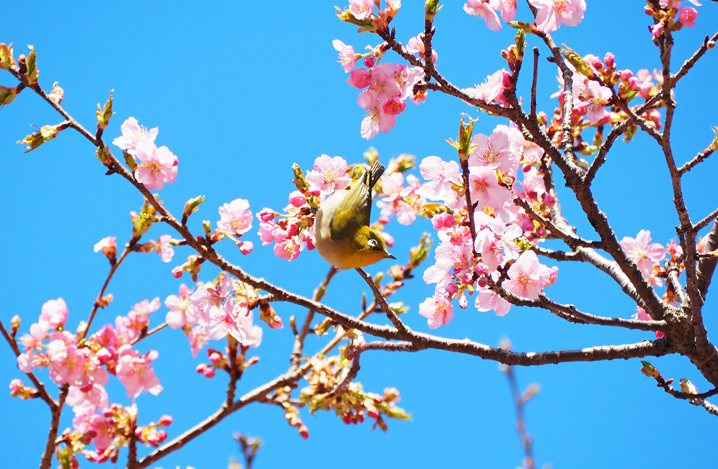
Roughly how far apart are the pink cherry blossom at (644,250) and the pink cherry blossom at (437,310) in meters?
1.27

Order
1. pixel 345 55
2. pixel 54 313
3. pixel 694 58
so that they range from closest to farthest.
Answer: pixel 694 58 → pixel 345 55 → pixel 54 313

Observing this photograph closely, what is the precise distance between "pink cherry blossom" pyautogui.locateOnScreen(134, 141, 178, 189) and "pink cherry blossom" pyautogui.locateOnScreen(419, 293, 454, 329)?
5.18 feet

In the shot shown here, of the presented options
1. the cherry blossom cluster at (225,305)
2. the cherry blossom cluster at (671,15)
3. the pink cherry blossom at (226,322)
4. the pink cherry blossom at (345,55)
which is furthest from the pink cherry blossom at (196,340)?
the cherry blossom cluster at (671,15)

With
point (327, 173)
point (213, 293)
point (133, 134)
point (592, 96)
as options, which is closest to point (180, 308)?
point (213, 293)

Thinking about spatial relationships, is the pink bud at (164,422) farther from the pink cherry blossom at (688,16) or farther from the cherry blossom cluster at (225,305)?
the pink cherry blossom at (688,16)

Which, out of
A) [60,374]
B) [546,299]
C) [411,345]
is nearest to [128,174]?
[60,374]

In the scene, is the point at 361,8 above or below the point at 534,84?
above

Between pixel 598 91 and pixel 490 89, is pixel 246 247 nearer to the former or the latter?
pixel 490 89

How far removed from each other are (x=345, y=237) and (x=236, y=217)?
67 cm

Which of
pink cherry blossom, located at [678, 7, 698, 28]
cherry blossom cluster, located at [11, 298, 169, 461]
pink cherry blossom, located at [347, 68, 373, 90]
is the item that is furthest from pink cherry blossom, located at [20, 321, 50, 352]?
pink cherry blossom, located at [678, 7, 698, 28]

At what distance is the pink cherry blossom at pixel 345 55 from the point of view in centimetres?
305

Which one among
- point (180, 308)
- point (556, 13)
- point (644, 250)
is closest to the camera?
point (556, 13)

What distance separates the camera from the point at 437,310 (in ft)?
10.5

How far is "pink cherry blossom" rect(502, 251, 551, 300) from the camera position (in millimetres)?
2904
